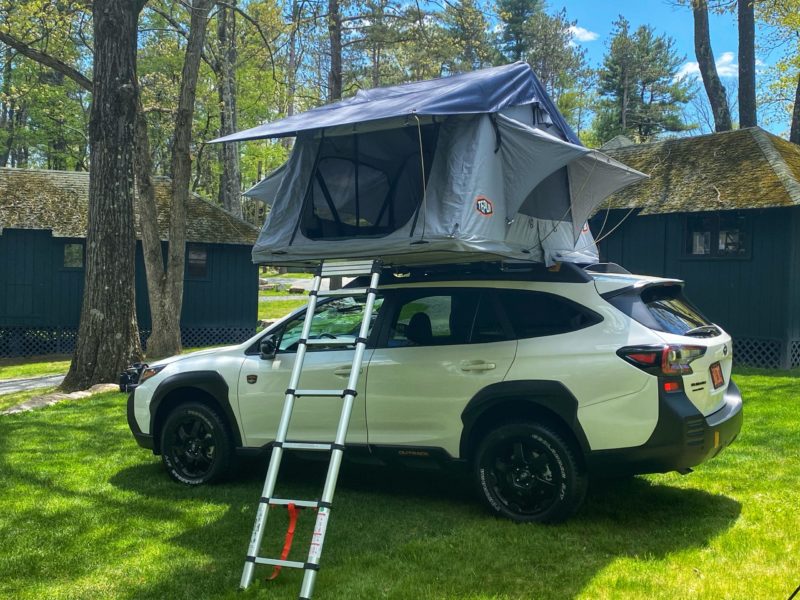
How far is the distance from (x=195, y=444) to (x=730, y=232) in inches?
500

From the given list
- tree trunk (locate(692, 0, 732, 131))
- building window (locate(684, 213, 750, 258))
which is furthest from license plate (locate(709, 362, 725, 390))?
tree trunk (locate(692, 0, 732, 131))

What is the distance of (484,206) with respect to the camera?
5.32m

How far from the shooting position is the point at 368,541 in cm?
512

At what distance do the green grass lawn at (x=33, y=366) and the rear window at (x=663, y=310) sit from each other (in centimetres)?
1493

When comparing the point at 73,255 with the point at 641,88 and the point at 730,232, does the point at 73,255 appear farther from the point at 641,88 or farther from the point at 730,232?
the point at 641,88

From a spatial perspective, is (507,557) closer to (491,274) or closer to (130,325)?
(491,274)

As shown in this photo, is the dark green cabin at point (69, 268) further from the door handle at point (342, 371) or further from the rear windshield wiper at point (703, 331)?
the rear windshield wiper at point (703, 331)

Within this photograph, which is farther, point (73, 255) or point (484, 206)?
point (73, 255)

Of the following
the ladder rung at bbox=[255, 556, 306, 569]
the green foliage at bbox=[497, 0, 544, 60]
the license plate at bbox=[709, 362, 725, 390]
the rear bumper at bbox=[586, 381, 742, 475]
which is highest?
the green foliage at bbox=[497, 0, 544, 60]

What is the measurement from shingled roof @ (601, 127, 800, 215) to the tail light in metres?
10.4

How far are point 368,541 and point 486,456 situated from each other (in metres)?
1.02

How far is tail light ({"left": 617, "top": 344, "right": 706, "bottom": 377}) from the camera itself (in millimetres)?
4840

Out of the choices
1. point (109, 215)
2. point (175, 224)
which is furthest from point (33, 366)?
point (109, 215)

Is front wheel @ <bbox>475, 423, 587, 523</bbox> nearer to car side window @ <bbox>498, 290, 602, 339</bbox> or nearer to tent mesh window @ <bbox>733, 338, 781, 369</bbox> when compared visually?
car side window @ <bbox>498, 290, 602, 339</bbox>
